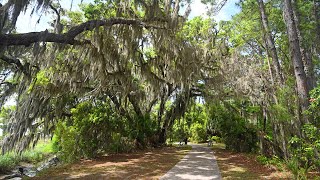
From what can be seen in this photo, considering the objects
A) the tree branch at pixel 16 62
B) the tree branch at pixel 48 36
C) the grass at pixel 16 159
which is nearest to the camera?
the tree branch at pixel 48 36

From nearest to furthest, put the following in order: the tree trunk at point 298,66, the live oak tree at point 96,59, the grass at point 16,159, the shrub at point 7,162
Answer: the tree trunk at point 298,66 < the live oak tree at point 96,59 < the shrub at point 7,162 < the grass at point 16,159

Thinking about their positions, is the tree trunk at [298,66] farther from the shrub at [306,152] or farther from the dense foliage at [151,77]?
the shrub at [306,152]

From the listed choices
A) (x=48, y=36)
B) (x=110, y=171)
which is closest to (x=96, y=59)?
(x=48, y=36)

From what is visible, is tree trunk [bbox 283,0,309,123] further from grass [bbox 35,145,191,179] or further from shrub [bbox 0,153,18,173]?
shrub [bbox 0,153,18,173]

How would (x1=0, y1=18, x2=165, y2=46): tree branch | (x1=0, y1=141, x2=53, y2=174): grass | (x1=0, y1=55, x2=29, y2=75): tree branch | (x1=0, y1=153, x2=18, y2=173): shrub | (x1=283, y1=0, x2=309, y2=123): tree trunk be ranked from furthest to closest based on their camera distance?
(x1=0, y1=141, x2=53, y2=174): grass
(x1=0, y1=153, x2=18, y2=173): shrub
(x1=0, y1=55, x2=29, y2=75): tree branch
(x1=283, y1=0, x2=309, y2=123): tree trunk
(x1=0, y1=18, x2=165, y2=46): tree branch

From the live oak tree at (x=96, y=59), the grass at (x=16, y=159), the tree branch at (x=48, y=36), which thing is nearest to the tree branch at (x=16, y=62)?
the live oak tree at (x=96, y=59)

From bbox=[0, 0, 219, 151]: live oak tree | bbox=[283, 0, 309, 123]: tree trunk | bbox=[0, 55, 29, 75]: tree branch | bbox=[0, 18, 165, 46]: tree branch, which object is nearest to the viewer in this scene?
bbox=[0, 18, 165, 46]: tree branch

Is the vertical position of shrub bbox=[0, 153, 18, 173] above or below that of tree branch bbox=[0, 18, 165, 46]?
below

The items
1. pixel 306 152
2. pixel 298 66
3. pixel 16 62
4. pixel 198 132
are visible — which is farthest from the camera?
pixel 198 132

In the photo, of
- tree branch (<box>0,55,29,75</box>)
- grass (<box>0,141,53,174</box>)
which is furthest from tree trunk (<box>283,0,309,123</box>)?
grass (<box>0,141,53,174</box>)

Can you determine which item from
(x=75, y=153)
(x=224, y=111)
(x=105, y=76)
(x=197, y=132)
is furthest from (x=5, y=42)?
(x=197, y=132)

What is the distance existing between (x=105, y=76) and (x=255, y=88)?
21.1 feet

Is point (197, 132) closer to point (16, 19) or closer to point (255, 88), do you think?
point (255, 88)

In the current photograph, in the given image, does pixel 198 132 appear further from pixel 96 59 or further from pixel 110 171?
pixel 96 59
